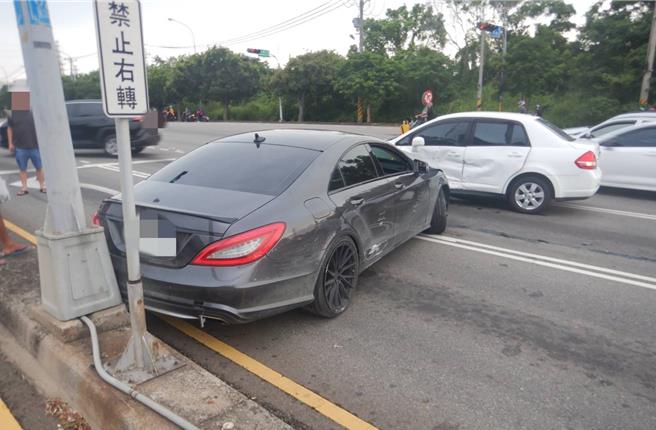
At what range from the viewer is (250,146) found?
458 cm

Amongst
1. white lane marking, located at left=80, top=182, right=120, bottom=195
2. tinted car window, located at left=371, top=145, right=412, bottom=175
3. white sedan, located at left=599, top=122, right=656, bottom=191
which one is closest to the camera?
tinted car window, located at left=371, top=145, right=412, bottom=175

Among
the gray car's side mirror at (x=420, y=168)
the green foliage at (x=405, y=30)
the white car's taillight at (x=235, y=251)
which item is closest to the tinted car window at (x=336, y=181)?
the white car's taillight at (x=235, y=251)

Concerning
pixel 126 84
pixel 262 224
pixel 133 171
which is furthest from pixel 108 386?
pixel 133 171

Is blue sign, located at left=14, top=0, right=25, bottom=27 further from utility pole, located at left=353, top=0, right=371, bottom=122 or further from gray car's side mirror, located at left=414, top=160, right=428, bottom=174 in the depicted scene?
utility pole, located at left=353, top=0, right=371, bottom=122

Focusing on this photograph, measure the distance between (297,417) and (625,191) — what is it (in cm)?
1015

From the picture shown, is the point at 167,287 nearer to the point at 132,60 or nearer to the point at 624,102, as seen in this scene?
the point at 132,60

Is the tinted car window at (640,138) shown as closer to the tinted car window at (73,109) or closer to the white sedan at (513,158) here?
the white sedan at (513,158)

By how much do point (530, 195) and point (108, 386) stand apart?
7085mm

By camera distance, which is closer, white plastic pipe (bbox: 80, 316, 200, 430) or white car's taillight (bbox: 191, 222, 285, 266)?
white plastic pipe (bbox: 80, 316, 200, 430)

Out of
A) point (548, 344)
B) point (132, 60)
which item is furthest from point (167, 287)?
point (548, 344)

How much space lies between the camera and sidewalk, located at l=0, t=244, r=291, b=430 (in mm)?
2643

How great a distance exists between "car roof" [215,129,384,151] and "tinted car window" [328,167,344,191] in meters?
0.27

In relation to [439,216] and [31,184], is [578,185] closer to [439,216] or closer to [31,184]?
[439,216]

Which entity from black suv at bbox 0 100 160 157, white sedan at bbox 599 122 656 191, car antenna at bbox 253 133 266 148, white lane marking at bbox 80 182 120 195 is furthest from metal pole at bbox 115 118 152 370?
black suv at bbox 0 100 160 157
